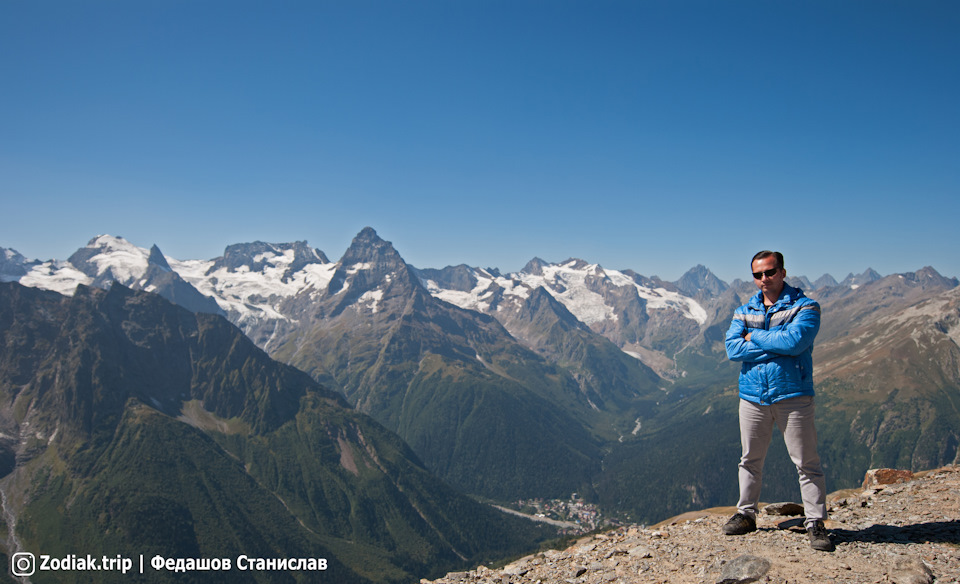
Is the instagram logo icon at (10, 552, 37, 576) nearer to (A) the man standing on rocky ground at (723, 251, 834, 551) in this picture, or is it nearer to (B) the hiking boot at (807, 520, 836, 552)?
(A) the man standing on rocky ground at (723, 251, 834, 551)

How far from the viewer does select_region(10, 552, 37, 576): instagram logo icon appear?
179375 mm

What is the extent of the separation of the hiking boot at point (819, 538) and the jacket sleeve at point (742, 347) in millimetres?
4409

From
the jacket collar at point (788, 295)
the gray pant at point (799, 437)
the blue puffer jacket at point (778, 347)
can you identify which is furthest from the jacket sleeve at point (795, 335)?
the gray pant at point (799, 437)

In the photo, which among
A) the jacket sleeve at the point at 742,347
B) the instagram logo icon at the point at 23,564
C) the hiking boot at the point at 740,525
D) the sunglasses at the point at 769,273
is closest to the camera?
the jacket sleeve at the point at 742,347

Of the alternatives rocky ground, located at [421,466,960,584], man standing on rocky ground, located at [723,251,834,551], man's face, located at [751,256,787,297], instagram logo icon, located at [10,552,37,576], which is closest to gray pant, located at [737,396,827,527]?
man standing on rocky ground, located at [723,251,834,551]

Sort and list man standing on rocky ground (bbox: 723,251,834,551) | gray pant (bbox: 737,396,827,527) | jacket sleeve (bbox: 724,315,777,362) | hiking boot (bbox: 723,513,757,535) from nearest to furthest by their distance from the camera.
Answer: man standing on rocky ground (bbox: 723,251,834,551), gray pant (bbox: 737,396,827,527), jacket sleeve (bbox: 724,315,777,362), hiking boot (bbox: 723,513,757,535)

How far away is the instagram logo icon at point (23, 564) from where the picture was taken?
179m

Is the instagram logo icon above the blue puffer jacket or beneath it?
beneath

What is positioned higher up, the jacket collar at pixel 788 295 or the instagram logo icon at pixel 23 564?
the jacket collar at pixel 788 295

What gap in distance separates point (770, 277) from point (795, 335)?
5.97ft

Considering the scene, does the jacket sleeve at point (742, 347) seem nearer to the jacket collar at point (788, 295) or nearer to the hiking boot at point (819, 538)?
the jacket collar at point (788, 295)

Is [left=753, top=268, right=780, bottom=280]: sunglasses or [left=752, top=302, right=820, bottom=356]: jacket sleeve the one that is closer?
[left=752, top=302, right=820, bottom=356]: jacket sleeve

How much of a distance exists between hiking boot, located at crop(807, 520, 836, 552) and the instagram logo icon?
255720 mm

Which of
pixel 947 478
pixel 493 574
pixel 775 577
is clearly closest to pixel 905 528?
pixel 775 577
